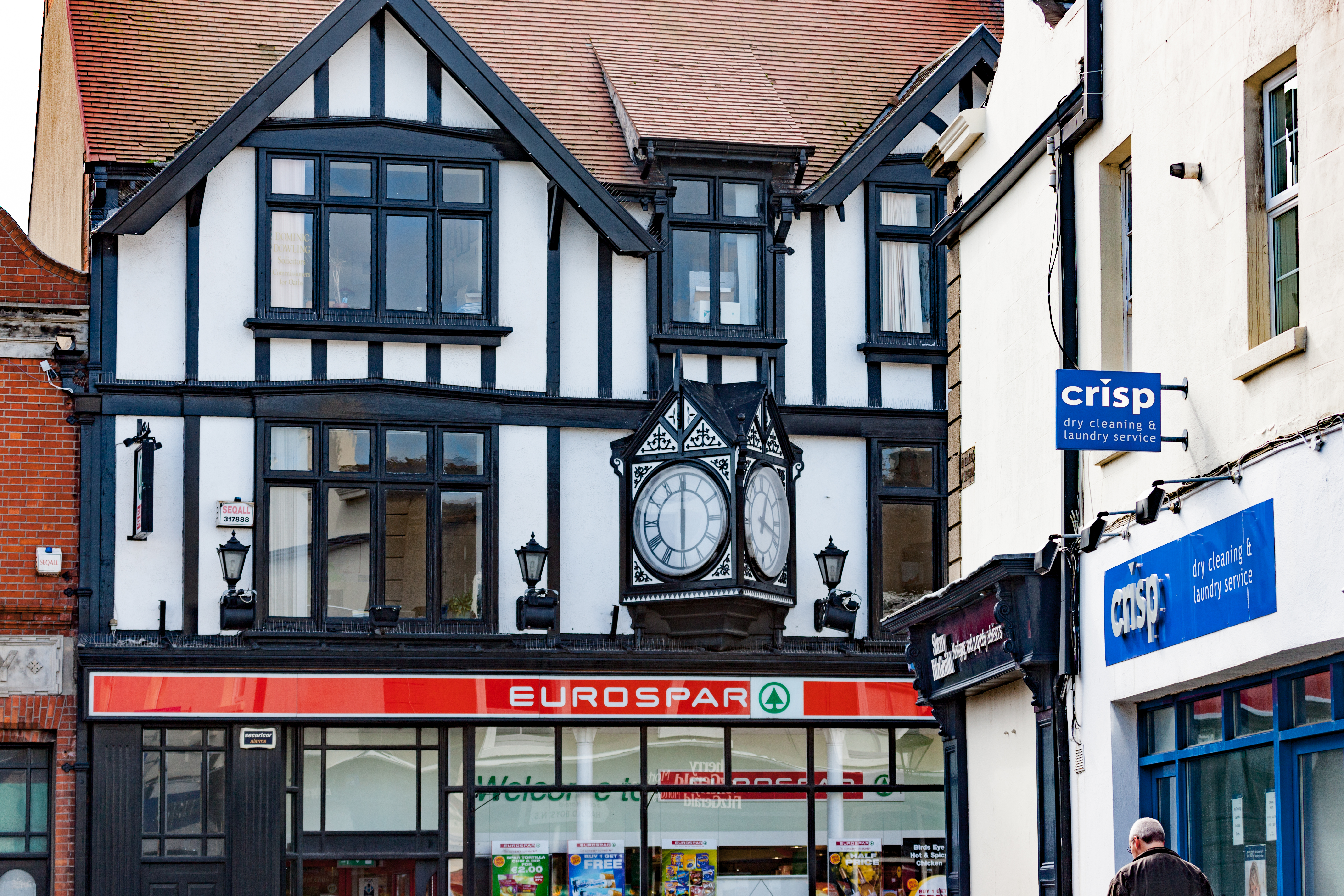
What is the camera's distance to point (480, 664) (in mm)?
21031

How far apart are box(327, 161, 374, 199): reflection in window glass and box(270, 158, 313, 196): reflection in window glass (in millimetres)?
245

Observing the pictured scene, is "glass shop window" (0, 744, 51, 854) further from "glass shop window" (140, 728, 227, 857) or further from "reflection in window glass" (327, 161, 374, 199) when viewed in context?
"reflection in window glass" (327, 161, 374, 199)

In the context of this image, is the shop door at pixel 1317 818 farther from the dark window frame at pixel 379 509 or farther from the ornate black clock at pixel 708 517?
the dark window frame at pixel 379 509

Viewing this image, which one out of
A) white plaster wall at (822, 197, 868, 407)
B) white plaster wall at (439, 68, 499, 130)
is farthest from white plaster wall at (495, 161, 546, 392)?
white plaster wall at (822, 197, 868, 407)

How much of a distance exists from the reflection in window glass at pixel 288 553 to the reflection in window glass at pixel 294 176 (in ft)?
11.0

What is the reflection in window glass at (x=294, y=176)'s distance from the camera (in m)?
21.4

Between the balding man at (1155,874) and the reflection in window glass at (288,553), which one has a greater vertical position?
the reflection in window glass at (288,553)

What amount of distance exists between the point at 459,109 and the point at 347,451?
422cm

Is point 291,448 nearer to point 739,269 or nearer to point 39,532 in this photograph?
point 39,532

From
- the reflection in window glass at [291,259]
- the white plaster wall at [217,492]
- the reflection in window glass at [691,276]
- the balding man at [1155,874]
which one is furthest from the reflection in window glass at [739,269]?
the balding man at [1155,874]

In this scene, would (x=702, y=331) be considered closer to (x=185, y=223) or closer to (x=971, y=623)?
(x=185, y=223)

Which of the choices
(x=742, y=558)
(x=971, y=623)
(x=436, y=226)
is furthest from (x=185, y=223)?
(x=971, y=623)

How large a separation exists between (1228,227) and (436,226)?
12395mm

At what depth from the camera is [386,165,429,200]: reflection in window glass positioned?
70.9 ft
